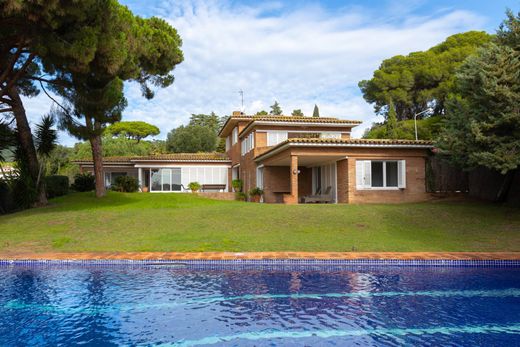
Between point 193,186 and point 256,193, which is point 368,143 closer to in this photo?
point 256,193

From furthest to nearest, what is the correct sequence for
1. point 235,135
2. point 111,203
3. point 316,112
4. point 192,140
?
point 192,140 < point 316,112 < point 235,135 < point 111,203

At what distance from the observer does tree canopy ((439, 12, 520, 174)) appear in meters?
14.1

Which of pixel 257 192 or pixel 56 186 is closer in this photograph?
pixel 56 186

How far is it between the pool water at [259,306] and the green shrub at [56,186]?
50.7 ft

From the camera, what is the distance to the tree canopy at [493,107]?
553 inches

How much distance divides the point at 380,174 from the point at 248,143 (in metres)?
11.5

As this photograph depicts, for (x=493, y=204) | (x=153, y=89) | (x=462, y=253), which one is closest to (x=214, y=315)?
(x=462, y=253)

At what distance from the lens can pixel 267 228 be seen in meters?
14.4

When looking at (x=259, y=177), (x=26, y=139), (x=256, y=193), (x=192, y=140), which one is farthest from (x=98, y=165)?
(x=192, y=140)

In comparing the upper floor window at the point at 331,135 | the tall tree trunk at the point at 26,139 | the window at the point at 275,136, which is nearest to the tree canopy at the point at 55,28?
the tall tree trunk at the point at 26,139

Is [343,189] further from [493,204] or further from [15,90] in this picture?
[15,90]

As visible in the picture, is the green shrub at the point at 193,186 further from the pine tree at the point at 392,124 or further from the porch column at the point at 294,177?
the pine tree at the point at 392,124

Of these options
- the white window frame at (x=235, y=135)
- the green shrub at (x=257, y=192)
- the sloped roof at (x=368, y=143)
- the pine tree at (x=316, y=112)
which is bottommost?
the green shrub at (x=257, y=192)

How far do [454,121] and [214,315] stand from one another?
559 inches
